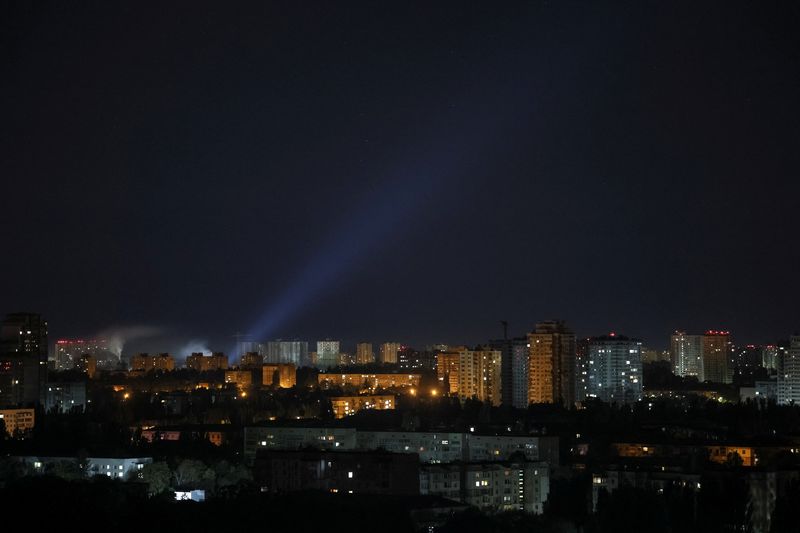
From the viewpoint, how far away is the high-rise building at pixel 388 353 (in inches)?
2680

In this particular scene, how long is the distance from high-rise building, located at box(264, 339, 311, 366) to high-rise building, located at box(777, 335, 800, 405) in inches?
1123

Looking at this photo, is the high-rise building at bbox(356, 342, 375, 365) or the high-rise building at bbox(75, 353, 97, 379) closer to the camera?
the high-rise building at bbox(75, 353, 97, 379)

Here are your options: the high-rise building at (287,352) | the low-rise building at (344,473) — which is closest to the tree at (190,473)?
the low-rise building at (344,473)

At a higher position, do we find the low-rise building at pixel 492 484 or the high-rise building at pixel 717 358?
the high-rise building at pixel 717 358

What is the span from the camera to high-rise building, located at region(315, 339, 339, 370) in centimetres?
6881

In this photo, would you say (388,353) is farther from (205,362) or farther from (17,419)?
(17,419)

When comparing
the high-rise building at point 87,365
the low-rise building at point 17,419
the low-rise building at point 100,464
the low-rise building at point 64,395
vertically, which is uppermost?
the high-rise building at point 87,365

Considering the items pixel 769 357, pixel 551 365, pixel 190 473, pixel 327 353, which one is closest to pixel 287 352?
pixel 327 353

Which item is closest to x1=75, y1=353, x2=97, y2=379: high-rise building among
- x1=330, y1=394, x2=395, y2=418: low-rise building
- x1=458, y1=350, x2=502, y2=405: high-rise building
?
x1=458, y1=350, x2=502, y2=405: high-rise building

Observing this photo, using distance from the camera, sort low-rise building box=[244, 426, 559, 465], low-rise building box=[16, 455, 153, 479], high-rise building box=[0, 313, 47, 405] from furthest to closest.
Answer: high-rise building box=[0, 313, 47, 405], low-rise building box=[244, 426, 559, 465], low-rise building box=[16, 455, 153, 479]

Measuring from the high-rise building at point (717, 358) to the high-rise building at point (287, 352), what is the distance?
61.9 ft

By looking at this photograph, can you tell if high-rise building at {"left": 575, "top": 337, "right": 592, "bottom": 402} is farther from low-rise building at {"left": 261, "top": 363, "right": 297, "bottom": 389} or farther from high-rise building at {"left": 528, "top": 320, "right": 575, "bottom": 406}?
low-rise building at {"left": 261, "top": 363, "right": 297, "bottom": 389}

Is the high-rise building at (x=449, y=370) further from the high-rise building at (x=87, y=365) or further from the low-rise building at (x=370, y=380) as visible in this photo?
the high-rise building at (x=87, y=365)

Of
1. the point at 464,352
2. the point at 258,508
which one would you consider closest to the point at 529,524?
the point at 258,508
